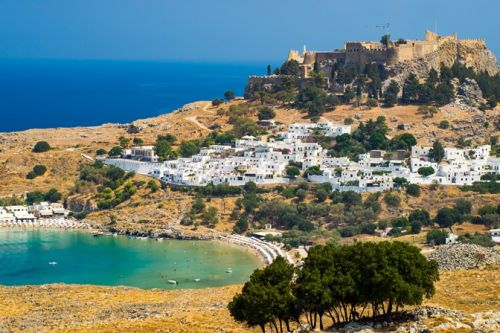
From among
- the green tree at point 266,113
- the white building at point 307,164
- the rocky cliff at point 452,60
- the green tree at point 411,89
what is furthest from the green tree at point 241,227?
the rocky cliff at point 452,60

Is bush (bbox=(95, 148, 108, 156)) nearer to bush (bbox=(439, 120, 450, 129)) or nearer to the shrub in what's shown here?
the shrub

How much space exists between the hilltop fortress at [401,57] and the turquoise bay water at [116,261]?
24.9 metres

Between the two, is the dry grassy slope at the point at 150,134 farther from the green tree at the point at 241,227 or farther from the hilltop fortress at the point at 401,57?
the green tree at the point at 241,227

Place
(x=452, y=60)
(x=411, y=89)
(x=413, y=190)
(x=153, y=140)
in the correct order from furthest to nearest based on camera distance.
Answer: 1. (x=452, y=60)
2. (x=153, y=140)
3. (x=411, y=89)
4. (x=413, y=190)

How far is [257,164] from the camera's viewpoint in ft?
204

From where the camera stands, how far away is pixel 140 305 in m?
34.1

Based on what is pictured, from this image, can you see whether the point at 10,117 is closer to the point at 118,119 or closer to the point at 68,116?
the point at 68,116

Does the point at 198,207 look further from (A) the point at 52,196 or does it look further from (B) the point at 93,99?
(B) the point at 93,99

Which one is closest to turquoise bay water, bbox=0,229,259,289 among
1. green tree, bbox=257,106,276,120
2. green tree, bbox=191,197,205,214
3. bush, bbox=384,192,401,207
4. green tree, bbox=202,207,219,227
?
green tree, bbox=202,207,219,227

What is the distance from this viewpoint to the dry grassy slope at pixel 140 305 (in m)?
28.2

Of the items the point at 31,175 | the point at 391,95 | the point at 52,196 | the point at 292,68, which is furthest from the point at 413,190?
the point at 31,175

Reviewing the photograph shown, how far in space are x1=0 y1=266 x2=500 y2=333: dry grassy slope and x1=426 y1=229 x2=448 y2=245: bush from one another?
13.2 m

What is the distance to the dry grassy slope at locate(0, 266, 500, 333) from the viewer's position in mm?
28203

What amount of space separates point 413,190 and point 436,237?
365 inches
